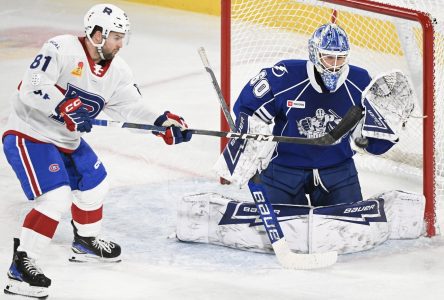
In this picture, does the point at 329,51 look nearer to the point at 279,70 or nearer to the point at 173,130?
the point at 279,70

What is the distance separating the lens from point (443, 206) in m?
5.36

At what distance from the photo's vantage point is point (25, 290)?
14.3 feet

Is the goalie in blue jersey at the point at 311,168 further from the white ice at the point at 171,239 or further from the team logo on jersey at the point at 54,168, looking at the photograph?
Result: the team logo on jersey at the point at 54,168

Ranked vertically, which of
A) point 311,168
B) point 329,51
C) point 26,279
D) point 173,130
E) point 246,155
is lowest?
point 26,279

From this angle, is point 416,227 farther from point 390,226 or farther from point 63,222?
point 63,222

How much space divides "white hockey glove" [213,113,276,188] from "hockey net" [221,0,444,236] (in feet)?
1.90

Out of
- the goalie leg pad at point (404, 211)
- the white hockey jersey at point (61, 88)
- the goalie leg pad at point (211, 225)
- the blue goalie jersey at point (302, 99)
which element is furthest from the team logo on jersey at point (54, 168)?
the goalie leg pad at point (404, 211)

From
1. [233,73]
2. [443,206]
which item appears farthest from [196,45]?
[443,206]

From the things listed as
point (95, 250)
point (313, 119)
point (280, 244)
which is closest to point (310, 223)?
point (280, 244)

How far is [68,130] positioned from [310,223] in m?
0.88

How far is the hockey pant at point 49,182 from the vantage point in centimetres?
442

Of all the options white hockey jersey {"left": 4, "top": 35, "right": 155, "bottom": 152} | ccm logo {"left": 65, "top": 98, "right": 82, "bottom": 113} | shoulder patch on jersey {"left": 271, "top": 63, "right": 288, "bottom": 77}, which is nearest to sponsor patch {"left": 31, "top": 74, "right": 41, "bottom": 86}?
white hockey jersey {"left": 4, "top": 35, "right": 155, "bottom": 152}

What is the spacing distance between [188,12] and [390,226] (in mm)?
3550

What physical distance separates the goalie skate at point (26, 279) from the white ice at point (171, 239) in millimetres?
→ 51
